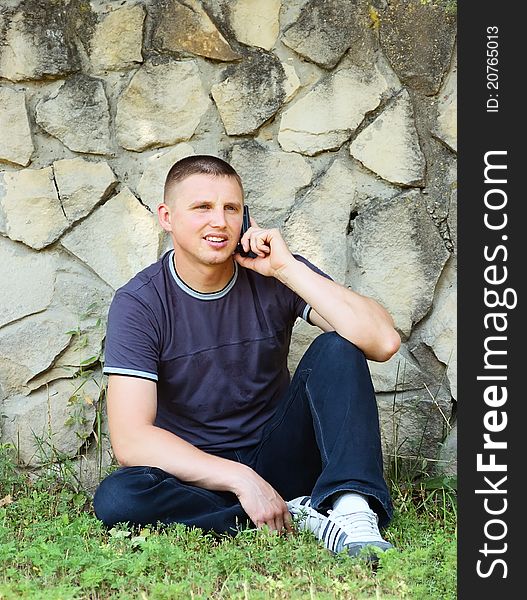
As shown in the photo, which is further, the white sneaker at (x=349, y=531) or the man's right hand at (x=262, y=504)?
the man's right hand at (x=262, y=504)

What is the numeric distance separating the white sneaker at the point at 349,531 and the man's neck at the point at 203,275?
77 cm

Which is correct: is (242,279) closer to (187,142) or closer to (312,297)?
(312,297)

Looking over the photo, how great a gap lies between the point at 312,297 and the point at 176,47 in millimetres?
1106

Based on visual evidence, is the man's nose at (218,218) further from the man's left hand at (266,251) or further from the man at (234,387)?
the man's left hand at (266,251)

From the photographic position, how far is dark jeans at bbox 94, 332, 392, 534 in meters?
2.51

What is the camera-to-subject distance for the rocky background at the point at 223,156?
3.20 m

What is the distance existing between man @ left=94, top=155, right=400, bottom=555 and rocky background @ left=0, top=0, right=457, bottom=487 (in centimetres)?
38

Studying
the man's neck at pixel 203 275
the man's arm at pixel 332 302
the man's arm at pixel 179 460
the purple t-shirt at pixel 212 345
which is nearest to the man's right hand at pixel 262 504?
the man's arm at pixel 179 460

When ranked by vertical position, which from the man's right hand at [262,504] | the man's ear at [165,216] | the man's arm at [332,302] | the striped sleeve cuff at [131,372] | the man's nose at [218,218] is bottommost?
the man's right hand at [262,504]

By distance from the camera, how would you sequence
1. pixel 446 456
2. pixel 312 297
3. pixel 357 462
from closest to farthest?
1. pixel 357 462
2. pixel 312 297
3. pixel 446 456

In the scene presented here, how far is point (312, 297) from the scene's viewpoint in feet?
8.98

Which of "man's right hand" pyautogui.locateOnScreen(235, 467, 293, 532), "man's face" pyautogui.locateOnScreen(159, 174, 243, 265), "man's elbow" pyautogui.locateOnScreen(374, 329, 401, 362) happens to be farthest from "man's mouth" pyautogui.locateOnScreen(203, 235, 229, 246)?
"man's right hand" pyautogui.locateOnScreen(235, 467, 293, 532)

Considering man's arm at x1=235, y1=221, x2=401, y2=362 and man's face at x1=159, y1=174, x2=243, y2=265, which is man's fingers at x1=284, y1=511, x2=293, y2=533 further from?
man's face at x1=159, y1=174, x2=243, y2=265

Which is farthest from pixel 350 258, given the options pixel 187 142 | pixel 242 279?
pixel 187 142
